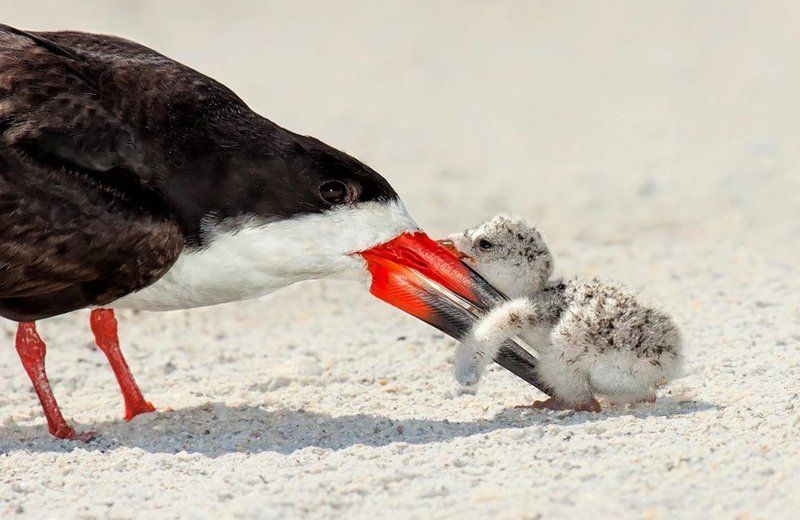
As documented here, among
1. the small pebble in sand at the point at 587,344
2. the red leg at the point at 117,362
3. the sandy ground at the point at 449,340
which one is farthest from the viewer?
the red leg at the point at 117,362

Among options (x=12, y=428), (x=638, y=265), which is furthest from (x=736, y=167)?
(x=12, y=428)

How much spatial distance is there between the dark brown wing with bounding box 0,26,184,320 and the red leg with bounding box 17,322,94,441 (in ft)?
1.33

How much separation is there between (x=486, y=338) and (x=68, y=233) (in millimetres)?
1795

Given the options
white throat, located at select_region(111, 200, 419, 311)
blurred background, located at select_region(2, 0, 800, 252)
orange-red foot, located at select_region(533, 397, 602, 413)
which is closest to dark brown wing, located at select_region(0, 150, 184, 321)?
white throat, located at select_region(111, 200, 419, 311)

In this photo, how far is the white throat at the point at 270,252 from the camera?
19.0 ft

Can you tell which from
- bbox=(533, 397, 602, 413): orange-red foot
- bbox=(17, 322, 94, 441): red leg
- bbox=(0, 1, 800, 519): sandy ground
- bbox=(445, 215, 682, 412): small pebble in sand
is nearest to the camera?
bbox=(0, 1, 800, 519): sandy ground

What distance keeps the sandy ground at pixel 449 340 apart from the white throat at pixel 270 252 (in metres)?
0.62

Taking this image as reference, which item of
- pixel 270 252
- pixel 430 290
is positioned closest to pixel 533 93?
pixel 430 290

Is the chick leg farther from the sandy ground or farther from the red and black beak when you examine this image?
the sandy ground

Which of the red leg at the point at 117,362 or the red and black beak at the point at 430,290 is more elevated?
the red and black beak at the point at 430,290

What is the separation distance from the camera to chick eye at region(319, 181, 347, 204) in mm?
5867

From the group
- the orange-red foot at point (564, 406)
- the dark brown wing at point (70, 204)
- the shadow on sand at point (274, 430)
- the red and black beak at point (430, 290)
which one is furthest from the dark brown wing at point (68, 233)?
the orange-red foot at point (564, 406)

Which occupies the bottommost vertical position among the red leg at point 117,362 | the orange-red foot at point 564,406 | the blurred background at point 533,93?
the red leg at point 117,362

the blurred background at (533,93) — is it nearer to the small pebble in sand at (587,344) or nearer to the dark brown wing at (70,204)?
the small pebble in sand at (587,344)
